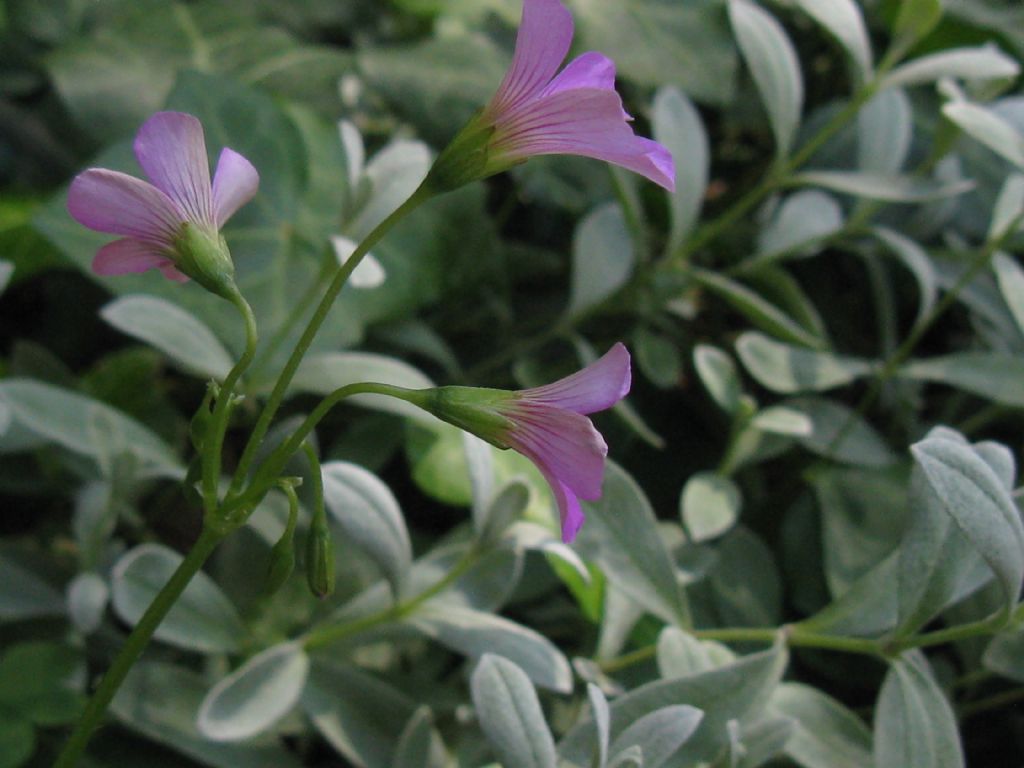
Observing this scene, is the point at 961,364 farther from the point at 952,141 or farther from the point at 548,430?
the point at 548,430

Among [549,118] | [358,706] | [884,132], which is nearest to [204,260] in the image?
[549,118]

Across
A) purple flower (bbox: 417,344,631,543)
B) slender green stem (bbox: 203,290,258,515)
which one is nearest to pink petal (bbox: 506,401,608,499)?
purple flower (bbox: 417,344,631,543)

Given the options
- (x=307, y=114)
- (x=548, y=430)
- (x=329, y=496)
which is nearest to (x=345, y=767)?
(x=329, y=496)

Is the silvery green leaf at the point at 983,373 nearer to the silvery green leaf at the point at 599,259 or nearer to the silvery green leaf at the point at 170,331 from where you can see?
the silvery green leaf at the point at 599,259

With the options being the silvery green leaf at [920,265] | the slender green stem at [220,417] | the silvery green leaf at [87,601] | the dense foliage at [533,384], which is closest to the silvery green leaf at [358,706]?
the dense foliage at [533,384]

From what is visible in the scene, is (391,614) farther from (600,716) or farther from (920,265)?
(920,265)
